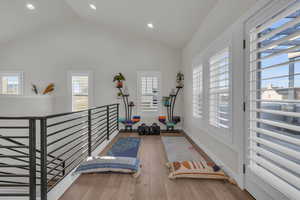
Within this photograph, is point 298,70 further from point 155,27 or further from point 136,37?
point 136,37

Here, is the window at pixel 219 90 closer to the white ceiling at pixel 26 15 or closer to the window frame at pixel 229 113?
the window frame at pixel 229 113

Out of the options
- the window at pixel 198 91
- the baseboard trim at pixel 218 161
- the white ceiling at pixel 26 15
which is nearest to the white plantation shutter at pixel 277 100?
the baseboard trim at pixel 218 161

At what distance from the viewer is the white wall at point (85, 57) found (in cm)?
564

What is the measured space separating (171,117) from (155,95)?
0.89 m

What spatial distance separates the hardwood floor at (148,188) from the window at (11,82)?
5057 millimetres

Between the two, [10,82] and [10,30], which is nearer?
[10,30]

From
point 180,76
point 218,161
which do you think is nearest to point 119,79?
point 180,76

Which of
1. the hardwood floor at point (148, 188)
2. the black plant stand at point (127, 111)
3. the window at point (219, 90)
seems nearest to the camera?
the hardwood floor at point (148, 188)

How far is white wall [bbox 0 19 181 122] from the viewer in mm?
5645

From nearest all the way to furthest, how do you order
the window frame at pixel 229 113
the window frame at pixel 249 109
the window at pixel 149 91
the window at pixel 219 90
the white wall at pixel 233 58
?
the window frame at pixel 249 109, the white wall at pixel 233 58, the window frame at pixel 229 113, the window at pixel 219 90, the window at pixel 149 91

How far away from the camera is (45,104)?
17.4 ft

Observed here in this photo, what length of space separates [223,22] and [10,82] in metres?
6.58

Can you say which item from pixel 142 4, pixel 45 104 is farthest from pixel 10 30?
pixel 142 4

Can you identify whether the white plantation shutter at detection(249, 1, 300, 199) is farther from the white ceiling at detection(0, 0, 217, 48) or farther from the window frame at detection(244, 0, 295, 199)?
the white ceiling at detection(0, 0, 217, 48)
